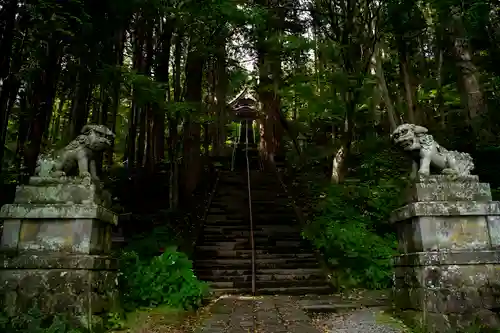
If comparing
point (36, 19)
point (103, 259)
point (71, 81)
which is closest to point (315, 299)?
point (103, 259)

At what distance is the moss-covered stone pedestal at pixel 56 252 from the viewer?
461cm

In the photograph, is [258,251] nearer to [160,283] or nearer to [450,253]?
[160,283]

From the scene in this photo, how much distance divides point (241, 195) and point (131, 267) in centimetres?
777

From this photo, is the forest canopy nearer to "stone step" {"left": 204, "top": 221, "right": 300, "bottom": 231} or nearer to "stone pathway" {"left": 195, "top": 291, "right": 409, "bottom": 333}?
"stone step" {"left": 204, "top": 221, "right": 300, "bottom": 231}

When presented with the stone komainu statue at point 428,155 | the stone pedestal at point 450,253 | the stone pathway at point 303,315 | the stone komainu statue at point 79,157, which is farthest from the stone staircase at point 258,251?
the stone komainu statue at point 79,157

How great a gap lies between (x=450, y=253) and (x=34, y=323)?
4.60 metres

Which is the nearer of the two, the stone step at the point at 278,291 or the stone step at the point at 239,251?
the stone step at the point at 278,291

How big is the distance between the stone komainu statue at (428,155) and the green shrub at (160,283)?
141 inches

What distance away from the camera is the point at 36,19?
6230mm

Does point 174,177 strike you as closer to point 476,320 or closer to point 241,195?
point 241,195

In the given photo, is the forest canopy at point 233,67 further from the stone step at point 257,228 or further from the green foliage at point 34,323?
the green foliage at point 34,323

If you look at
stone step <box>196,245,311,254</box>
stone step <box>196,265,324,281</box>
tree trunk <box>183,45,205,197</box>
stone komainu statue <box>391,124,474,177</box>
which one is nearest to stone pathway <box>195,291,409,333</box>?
stone step <box>196,265,324,281</box>

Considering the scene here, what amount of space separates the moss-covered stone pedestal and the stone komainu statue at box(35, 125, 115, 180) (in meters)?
0.14

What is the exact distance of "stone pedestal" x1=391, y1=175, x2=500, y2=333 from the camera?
15.4 feet
